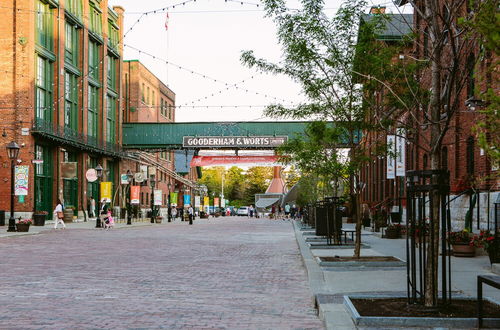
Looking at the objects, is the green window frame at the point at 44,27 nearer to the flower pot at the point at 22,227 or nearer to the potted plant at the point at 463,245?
the flower pot at the point at 22,227

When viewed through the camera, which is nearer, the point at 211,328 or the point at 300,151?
the point at 211,328

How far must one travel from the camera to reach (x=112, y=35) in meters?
58.3

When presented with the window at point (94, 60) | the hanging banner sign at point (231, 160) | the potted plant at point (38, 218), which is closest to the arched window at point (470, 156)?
the potted plant at point (38, 218)

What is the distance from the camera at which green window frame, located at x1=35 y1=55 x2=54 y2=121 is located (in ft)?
138

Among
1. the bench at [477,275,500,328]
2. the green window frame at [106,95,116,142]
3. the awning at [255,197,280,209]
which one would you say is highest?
the green window frame at [106,95,116,142]

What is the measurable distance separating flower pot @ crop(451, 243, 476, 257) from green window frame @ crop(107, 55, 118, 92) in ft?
152

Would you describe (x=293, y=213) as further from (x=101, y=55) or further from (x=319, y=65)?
(x=319, y=65)

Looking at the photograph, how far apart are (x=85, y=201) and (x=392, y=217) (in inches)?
1121

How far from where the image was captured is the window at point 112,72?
57700 millimetres

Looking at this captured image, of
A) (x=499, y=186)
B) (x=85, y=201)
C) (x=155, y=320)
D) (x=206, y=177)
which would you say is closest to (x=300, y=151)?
(x=499, y=186)

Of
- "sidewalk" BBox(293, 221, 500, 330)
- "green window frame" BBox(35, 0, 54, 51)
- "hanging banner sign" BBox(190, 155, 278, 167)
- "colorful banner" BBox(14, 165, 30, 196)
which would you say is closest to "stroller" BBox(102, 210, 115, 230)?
"colorful banner" BBox(14, 165, 30, 196)

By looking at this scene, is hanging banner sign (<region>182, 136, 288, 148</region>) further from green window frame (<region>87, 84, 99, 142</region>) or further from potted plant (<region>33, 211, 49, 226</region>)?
potted plant (<region>33, 211, 49, 226</region>)

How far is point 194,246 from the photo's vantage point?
2200 cm

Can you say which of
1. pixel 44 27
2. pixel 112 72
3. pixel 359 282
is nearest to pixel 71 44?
pixel 44 27
